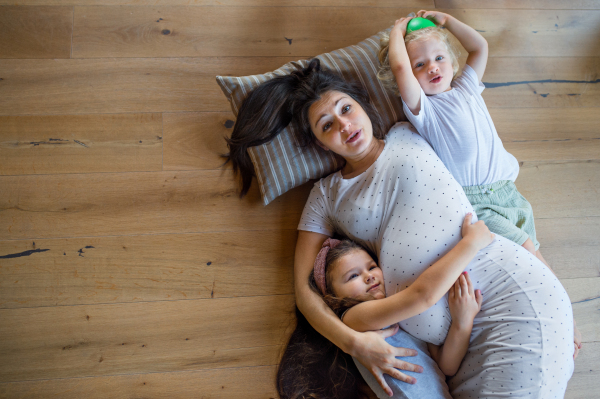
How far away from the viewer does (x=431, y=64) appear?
1.36 metres

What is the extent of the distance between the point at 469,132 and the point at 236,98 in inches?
34.3

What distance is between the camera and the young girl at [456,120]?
53.6 inches

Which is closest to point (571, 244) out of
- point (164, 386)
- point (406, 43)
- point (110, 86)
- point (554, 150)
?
point (554, 150)

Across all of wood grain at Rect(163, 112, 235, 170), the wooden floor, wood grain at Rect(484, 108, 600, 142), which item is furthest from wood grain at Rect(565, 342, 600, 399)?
wood grain at Rect(163, 112, 235, 170)

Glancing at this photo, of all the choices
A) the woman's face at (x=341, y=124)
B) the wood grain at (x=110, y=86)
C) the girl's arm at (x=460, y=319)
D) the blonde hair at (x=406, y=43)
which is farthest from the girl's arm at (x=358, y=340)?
the wood grain at (x=110, y=86)

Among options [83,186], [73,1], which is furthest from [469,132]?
[73,1]

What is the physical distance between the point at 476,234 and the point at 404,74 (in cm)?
57

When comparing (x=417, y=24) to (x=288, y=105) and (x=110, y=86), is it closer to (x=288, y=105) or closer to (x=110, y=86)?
(x=288, y=105)

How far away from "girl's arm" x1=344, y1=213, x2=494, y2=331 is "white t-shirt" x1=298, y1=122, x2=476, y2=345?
0.17 feet

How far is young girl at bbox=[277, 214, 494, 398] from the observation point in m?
1.17

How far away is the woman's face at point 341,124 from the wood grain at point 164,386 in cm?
84

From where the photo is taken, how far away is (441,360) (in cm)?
125

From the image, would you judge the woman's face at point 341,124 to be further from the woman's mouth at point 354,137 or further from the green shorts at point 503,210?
the green shorts at point 503,210

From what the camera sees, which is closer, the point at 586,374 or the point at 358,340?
the point at 358,340
